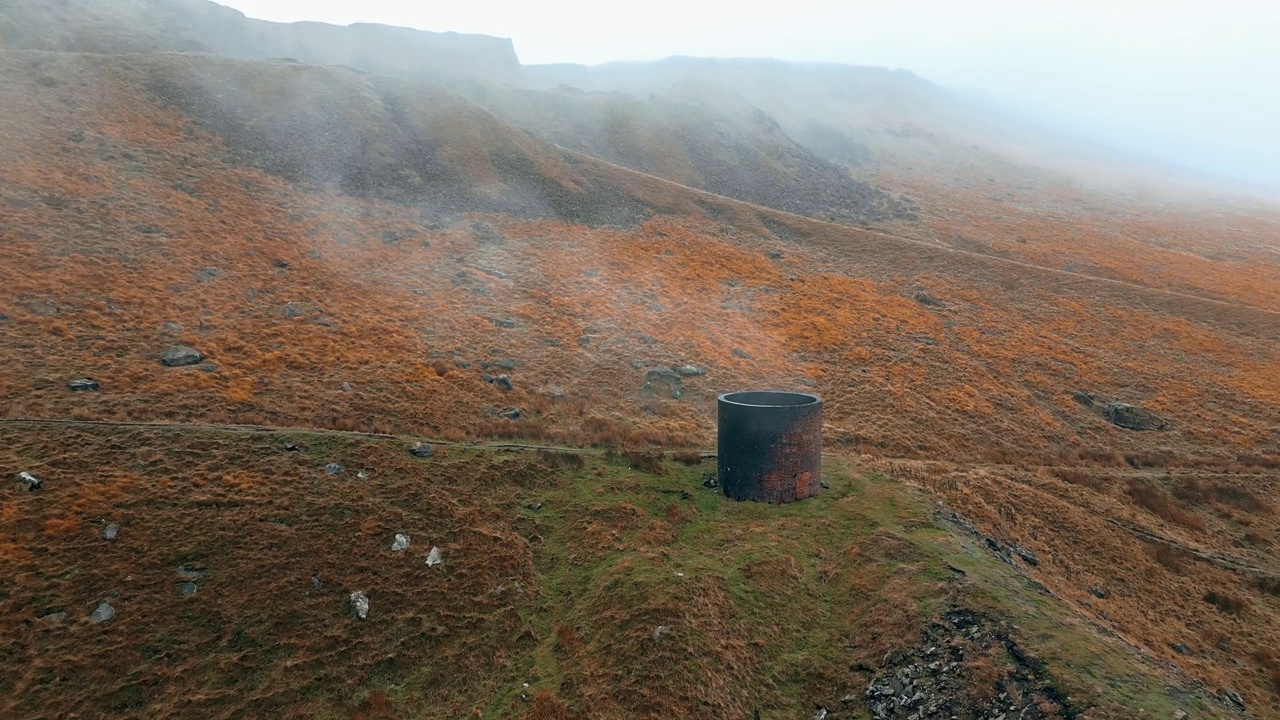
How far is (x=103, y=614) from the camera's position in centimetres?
1330

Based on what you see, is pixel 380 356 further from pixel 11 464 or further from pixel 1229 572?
pixel 1229 572

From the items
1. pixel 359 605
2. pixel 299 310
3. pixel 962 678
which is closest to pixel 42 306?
pixel 299 310

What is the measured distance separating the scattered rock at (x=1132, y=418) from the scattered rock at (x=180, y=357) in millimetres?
39548

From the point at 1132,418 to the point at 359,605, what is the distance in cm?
3551

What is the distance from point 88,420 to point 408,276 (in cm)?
1928

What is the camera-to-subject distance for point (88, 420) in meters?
18.5

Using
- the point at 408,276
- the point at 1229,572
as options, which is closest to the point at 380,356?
the point at 408,276

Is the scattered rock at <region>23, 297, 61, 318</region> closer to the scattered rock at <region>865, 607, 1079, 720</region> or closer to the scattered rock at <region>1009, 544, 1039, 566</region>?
the scattered rock at <region>865, 607, 1079, 720</region>

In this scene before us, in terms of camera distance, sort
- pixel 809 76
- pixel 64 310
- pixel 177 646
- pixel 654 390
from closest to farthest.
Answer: pixel 177 646
pixel 64 310
pixel 654 390
pixel 809 76

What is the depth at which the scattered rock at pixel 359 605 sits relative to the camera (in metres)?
14.9

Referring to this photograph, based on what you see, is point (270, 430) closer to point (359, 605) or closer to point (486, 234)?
point (359, 605)

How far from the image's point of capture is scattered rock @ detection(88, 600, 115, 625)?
1318 centimetres

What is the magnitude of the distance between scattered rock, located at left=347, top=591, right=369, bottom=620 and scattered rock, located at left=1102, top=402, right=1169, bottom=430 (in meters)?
34.8

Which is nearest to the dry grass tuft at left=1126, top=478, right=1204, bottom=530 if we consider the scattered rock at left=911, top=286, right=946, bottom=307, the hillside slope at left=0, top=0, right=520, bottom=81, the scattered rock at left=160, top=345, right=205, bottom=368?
the scattered rock at left=911, top=286, right=946, bottom=307
